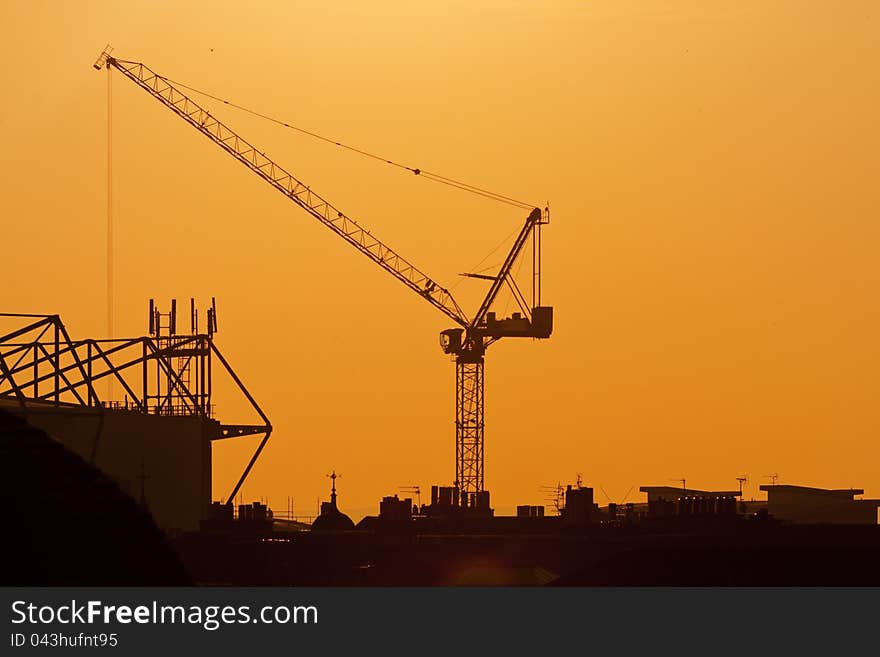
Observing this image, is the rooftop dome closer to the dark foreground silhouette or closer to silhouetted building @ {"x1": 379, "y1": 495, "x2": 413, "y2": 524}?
silhouetted building @ {"x1": 379, "y1": 495, "x2": 413, "y2": 524}

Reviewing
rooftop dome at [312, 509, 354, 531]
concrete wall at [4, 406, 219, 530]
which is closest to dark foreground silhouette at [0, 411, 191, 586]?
concrete wall at [4, 406, 219, 530]

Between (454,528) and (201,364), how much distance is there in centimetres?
2826

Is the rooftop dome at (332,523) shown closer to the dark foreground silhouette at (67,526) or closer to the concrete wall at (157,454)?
the concrete wall at (157,454)

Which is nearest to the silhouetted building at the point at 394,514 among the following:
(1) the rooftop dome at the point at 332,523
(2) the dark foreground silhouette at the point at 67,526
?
(1) the rooftop dome at the point at 332,523

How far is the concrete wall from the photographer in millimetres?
165250

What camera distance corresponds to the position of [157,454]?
597 ft

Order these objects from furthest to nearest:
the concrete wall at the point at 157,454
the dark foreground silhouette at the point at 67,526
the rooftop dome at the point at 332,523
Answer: the rooftop dome at the point at 332,523 → the concrete wall at the point at 157,454 → the dark foreground silhouette at the point at 67,526

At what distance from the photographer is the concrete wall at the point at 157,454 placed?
165250 millimetres

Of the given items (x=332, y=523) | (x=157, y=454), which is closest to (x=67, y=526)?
(x=157, y=454)

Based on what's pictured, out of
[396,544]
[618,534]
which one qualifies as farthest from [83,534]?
[618,534]

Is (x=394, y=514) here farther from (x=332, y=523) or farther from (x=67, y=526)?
(x=67, y=526)
